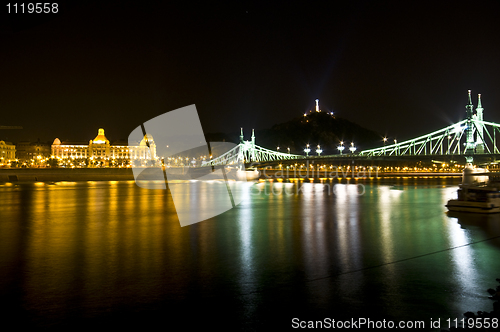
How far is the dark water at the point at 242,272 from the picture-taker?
438 centimetres

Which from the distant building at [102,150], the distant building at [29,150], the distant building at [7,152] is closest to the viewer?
the distant building at [7,152]

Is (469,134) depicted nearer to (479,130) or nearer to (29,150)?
(479,130)

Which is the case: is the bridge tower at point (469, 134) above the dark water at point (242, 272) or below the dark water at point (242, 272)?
above

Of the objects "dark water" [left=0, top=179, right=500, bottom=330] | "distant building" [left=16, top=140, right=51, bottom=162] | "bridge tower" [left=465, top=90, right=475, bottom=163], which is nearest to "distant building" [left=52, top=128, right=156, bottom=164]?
"distant building" [left=16, top=140, right=51, bottom=162]

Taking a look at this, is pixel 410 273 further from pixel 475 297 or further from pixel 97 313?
pixel 97 313

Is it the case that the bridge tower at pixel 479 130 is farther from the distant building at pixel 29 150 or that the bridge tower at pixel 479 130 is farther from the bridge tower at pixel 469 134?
the distant building at pixel 29 150

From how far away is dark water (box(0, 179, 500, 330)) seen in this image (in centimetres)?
438

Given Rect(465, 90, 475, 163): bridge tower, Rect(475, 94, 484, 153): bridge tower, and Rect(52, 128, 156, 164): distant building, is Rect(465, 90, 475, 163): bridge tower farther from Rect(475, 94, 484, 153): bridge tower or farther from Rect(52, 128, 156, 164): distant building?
Rect(52, 128, 156, 164): distant building

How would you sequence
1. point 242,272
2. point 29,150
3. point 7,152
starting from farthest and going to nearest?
point 29,150 < point 7,152 < point 242,272

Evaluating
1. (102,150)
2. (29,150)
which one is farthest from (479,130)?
(29,150)

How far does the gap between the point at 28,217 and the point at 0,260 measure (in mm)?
6475

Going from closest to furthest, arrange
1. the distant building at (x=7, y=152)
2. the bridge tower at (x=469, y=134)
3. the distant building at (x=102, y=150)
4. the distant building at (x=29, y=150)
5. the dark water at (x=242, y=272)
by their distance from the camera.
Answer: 1. the dark water at (x=242, y=272)
2. the bridge tower at (x=469, y=134)
3. the distant building at (x=7, y=152)
4. the distant building at (x=102, y=150)
5. the distant building at (x=29, y=150)

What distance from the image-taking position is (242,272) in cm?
600

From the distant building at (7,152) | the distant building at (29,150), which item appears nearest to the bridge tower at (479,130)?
the distant building at (7,152)
